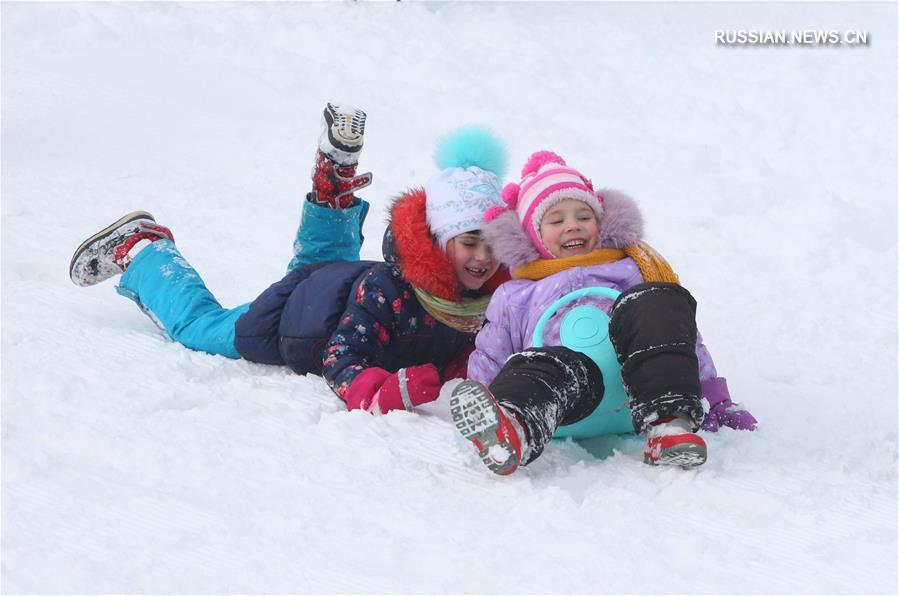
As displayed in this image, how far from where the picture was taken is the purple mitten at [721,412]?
8.23 ft

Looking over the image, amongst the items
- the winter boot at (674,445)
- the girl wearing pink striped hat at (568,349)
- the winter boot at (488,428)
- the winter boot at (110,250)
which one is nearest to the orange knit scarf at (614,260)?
the girl wearing pink striped hat at (568,349)

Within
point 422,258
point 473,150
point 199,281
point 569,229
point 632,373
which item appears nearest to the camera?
point 632,373

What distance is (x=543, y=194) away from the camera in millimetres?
2830

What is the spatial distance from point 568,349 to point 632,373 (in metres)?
0.19

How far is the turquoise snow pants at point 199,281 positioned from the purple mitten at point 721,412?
1.43m

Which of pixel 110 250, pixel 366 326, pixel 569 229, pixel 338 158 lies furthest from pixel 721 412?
pixel 110 250

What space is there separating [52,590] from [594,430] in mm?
1389

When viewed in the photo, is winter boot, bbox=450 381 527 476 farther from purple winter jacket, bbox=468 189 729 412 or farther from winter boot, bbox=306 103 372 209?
winter boot, bbox=306 103 372 209

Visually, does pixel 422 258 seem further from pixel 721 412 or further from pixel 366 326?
pixel 721 412

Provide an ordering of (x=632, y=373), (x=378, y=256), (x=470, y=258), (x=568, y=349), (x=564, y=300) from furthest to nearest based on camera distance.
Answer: (x=378, y=256) < (x=470, y=258) < (x=564, y=300) < (x=568, y=349) < (x=632, y=373)

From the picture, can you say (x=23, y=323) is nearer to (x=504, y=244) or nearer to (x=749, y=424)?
(x=504, y=244)

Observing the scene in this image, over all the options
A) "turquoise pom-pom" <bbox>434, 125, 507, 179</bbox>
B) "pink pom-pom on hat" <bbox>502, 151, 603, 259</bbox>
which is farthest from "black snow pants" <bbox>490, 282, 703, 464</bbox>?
"turquoise pom-pom" <bbox>434, 125, 507, 179</bbox>

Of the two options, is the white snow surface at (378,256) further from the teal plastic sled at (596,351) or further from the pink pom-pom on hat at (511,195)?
the pink pom-pom on hat at (511,195)

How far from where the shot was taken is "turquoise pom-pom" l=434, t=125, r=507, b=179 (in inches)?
124
